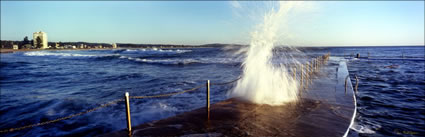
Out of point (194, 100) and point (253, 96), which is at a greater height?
point (253, 96)

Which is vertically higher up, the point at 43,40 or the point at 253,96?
the point at 43,40

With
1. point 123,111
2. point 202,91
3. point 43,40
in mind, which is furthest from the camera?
point 43,40

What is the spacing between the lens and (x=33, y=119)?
25.9 feet

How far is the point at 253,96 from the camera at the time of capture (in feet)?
24.7

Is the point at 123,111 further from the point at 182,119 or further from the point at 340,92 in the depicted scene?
the point at 340,92

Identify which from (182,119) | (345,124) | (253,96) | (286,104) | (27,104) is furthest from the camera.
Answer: (27,104)

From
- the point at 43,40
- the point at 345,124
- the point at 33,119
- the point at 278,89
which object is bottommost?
the point at 33,119

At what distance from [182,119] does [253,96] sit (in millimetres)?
3007

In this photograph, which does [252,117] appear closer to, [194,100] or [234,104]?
[234,104]

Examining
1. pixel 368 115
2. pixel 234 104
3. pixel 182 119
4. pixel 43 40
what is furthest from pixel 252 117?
pixel 43 40

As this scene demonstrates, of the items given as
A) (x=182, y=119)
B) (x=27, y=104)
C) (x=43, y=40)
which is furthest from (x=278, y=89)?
(x=43, y=40)

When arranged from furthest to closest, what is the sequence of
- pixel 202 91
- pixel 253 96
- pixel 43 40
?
1. pixel 43 40
2. pixel 202 91
3. pixel 253 96

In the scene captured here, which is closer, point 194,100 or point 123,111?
point 123,111

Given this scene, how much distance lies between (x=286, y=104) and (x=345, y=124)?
1.91 metres
